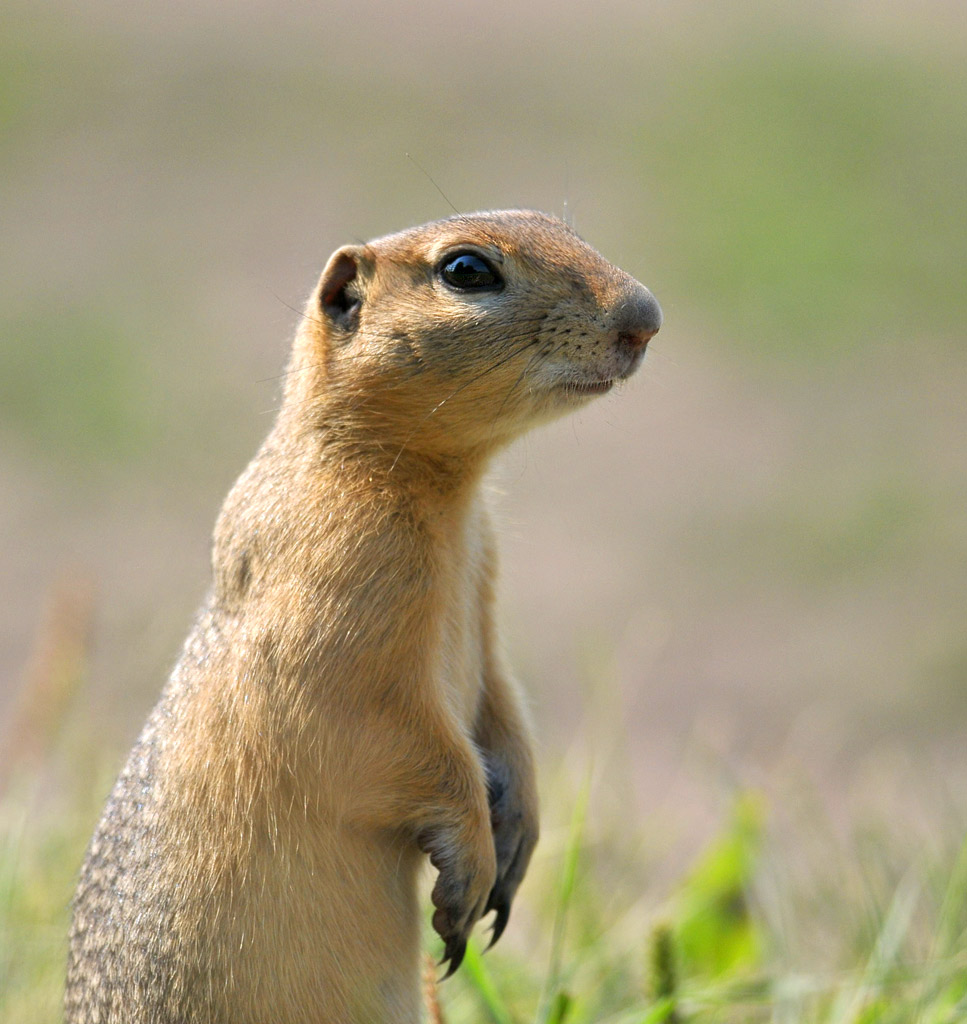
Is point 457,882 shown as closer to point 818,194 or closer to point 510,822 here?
point 510,822

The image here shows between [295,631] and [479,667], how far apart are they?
71cm

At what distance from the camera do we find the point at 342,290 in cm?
440

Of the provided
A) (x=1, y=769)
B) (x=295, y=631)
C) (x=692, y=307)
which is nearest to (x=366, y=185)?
(x=692, y=307)

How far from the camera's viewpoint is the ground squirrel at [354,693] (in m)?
3.98

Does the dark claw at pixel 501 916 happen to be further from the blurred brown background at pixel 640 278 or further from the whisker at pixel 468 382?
the blurred brown background at pixel 640 278

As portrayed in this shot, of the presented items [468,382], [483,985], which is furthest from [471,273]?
[483,985]

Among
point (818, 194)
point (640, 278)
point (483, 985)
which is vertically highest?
point (483, 985)

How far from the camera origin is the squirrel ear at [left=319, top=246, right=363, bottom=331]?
434cm

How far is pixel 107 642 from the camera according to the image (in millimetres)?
9570

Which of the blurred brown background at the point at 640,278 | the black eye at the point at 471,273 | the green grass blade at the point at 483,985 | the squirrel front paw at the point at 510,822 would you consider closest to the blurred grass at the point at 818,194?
the blurred brown background at the point at 640,278

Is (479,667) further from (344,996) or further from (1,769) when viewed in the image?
(1,769)

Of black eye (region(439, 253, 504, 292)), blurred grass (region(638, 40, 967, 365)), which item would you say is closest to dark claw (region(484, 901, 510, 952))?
black eye (region(439, 253, 504, 292))

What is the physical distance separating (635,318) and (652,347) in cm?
562

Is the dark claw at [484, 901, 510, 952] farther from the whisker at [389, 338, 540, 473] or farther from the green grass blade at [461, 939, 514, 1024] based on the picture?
the whisker at [389, 338, 540, 473]
